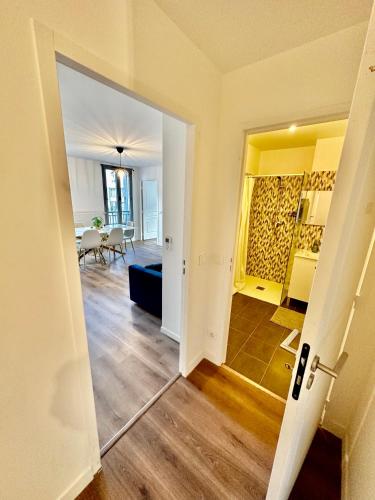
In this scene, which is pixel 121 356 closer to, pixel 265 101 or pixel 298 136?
pixel 265 101

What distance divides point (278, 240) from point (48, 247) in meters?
3.81

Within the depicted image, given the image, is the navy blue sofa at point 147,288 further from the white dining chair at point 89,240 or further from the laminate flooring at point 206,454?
the white dining chair at point 89,240

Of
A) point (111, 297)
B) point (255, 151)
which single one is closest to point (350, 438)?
point (111, 297)

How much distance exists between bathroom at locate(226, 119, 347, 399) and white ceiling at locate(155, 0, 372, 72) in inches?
32.7

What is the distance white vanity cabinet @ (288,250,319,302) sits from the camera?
115 inches

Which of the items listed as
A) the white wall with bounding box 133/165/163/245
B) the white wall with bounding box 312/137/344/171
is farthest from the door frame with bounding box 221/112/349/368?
the white wall with bounding box 133/165/163/245

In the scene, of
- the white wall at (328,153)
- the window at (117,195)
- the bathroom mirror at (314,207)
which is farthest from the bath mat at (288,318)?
the window at (117,195)

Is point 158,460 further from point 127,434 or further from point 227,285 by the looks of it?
point 227,285

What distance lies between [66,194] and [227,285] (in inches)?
56.2

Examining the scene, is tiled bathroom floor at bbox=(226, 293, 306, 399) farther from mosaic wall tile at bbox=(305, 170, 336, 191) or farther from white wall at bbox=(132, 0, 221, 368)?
mosaic wall tile at bbox=(305, 170, 336, 191)

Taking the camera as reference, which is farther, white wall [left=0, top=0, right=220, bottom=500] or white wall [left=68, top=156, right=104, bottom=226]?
white wall [left=68, top=156, right=104, bottom=226]

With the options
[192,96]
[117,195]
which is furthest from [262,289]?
[117,195]

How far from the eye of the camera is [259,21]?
1.07m

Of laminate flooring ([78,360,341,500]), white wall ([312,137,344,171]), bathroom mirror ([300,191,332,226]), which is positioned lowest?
laminate flooring ([78,360,341,500])
